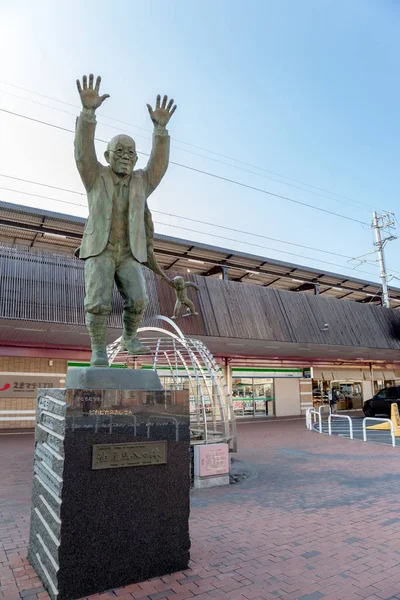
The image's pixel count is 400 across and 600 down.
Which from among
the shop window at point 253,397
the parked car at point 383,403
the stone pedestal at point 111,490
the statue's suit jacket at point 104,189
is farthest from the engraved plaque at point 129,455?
the shop window at point 253,397

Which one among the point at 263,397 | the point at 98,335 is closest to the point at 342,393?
the point at 263,397

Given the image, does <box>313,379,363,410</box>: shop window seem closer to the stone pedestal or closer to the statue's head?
the stone pedestal

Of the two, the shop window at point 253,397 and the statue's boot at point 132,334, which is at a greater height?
the statue's boot at point 132,334

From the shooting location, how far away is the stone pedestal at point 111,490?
3.02m

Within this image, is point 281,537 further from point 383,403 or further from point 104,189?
point 383,403

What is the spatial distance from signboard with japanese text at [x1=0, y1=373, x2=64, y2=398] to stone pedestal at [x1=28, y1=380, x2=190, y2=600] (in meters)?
12.4

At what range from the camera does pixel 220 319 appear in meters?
13.7

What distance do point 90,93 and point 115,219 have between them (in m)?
1.04

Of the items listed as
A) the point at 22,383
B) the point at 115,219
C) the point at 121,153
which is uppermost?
the point at 121,153

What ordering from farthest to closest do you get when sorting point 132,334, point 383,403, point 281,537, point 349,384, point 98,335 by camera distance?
point 349,384 → point 383,403 → point 281,537 → point 132,334 → point 98,335

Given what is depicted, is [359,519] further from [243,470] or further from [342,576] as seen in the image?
[243,470]

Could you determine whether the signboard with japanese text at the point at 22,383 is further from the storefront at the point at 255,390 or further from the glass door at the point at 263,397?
the glass door at the point at 263,397

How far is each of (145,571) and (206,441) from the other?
379cm

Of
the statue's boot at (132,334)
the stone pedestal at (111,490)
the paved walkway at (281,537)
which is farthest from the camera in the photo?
the statue's boot at (132,334)
